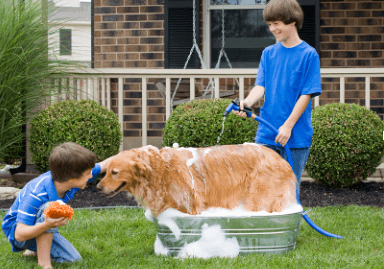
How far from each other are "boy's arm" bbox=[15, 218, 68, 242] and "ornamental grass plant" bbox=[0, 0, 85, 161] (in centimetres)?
244

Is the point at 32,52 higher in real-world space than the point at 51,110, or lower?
higher

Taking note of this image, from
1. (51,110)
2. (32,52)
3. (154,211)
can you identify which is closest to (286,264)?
(154,211)

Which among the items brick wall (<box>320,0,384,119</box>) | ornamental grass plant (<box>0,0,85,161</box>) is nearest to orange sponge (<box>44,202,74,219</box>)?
ornamental grass plant (<box>0,0,85,161</box>)

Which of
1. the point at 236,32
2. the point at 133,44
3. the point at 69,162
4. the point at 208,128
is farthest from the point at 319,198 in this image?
the point at 133,44

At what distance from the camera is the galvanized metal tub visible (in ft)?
8.38

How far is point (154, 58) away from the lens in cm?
725

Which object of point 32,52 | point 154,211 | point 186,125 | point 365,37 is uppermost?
point 365,37

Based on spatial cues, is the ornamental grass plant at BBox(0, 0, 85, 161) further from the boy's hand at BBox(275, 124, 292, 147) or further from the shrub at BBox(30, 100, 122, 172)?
the boy's hand at BBox(275, 124, 292, 147)

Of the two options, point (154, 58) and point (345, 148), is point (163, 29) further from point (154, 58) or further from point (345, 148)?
point (345, 148)

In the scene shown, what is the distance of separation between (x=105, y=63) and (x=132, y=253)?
16.5 ft

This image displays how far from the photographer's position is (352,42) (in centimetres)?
712

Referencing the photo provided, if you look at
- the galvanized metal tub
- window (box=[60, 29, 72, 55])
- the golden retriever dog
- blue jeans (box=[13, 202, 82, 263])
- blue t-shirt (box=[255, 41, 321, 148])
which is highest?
window (box=[60, 29, 72, 55])

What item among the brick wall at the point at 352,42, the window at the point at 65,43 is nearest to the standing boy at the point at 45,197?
the window at the point at 65,43

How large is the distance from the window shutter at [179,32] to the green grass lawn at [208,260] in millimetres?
3600
